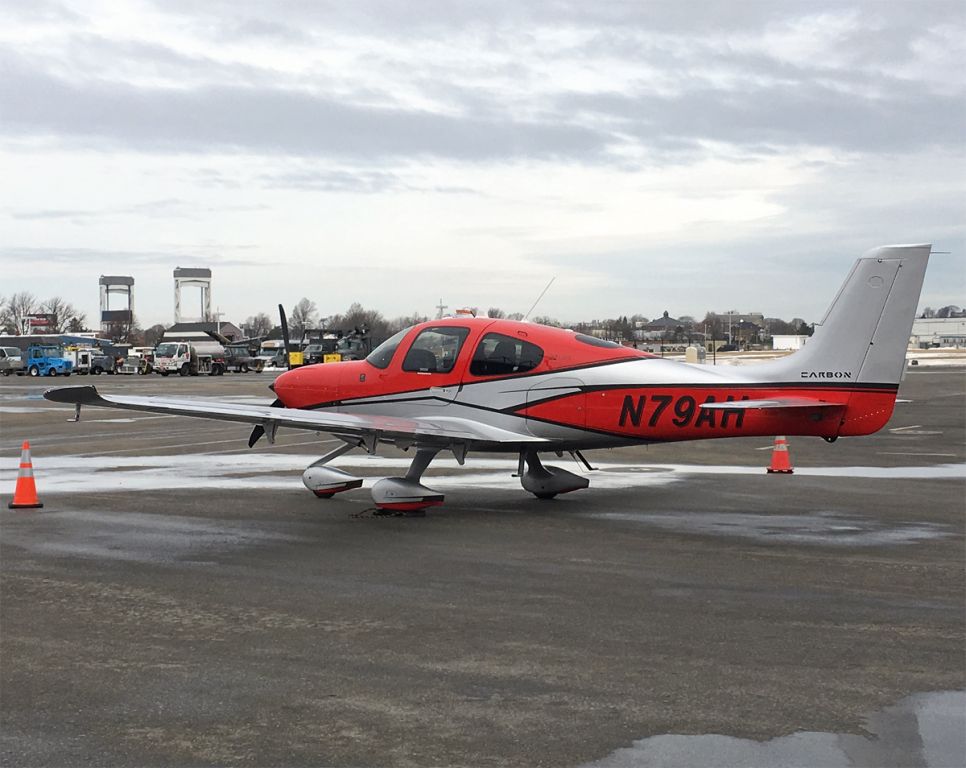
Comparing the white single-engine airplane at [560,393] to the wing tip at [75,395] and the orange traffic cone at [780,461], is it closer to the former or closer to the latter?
the wing tip at [75,395]

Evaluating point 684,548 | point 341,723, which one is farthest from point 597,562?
point 341,723

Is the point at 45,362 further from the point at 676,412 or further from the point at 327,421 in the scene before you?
the point at 676,412

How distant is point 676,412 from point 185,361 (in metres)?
60.8

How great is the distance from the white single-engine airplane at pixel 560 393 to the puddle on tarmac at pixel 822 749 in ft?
→ 21.7

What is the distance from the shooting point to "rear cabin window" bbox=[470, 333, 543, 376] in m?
13.1

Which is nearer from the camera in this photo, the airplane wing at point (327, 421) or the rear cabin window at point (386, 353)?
the airplane wing at point (327, 421)

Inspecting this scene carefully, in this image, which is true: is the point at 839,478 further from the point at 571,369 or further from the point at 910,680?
the point at 910,680

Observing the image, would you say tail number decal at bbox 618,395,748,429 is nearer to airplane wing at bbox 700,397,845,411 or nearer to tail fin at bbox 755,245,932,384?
airplane wing at bbox 700,397,845,411

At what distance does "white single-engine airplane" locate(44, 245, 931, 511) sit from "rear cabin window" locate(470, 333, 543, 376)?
0.01 m

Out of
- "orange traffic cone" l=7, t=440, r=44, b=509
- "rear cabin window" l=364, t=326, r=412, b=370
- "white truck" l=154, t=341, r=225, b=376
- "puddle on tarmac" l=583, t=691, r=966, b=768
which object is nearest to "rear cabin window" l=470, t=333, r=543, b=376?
"rear cabin window" l=364, t=326, r=412, b=370

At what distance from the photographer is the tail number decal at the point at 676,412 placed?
12031 millimetres

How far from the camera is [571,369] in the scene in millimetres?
12938

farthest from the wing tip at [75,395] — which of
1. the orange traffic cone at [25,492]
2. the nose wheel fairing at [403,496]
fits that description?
the nose wheel fairing at [403,496]

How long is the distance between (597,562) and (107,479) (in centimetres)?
937
